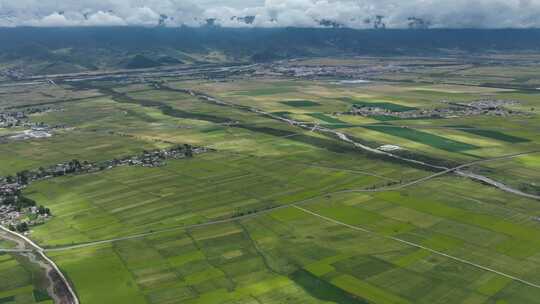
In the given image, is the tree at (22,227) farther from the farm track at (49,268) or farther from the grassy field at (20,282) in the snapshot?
the grassy field at (20,282)

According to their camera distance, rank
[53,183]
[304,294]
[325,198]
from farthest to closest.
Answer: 1. [53,183]
2. [325,198]
3. [304,294]

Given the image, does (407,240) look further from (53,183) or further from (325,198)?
(53,183)

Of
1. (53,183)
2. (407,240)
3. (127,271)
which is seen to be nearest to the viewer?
(127,271)

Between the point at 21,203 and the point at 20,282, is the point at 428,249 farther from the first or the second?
the point at 21,203

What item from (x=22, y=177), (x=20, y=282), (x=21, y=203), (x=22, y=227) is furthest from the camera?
(x=22, y=177)

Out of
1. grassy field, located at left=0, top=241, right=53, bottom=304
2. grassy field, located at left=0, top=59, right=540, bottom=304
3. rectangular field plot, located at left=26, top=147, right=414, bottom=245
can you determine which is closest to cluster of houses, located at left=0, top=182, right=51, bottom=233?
rectangular field plot, located at left=26, top=147, right=414, bottom=245

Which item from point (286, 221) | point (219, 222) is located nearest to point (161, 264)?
point (219, 222)

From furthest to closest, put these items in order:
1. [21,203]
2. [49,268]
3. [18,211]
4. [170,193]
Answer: [170,193]
[21,203]
[18,211]
[49,268]

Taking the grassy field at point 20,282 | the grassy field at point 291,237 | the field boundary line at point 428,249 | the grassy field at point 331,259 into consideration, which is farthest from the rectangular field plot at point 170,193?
the field boundary line at point 428,249

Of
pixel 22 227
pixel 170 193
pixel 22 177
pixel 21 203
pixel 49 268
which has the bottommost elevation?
pixel 49 268

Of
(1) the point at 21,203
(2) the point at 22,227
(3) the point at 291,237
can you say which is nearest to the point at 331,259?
(3) the point at 291,237

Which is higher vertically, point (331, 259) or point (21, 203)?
point (331, 259)
